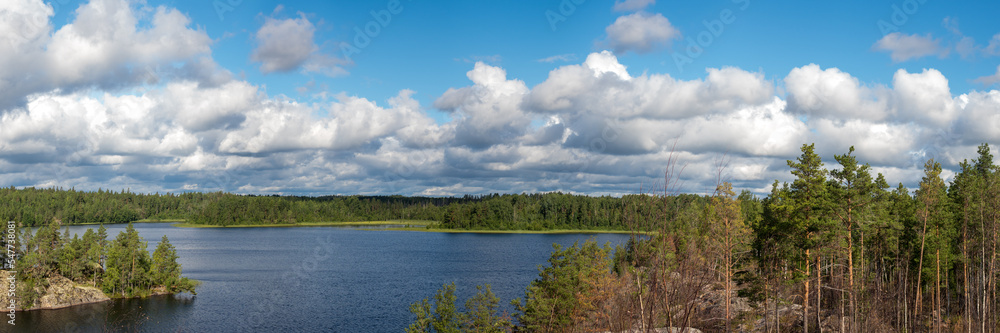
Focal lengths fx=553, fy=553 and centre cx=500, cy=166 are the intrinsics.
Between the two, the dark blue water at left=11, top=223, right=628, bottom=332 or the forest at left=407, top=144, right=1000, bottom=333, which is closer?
the forest at left=407, top=144, right=1000, bottom=333

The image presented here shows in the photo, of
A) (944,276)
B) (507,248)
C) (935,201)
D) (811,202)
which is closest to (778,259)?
(811,202)

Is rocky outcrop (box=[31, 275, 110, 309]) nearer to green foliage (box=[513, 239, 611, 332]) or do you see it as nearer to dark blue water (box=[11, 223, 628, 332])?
dark blue water (box=[11, 223, 628, 332])

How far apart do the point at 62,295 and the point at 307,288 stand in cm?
2932

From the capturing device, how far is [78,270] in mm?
75500

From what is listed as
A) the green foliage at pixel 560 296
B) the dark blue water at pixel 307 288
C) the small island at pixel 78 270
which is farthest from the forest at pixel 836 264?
the small island at pixel 78 270

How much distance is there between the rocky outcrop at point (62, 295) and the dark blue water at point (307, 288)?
2.09 m

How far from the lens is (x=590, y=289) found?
48.1m

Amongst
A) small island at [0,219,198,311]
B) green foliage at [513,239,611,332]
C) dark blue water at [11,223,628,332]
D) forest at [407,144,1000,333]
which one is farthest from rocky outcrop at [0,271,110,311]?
green foliage at [513,239,611,332]

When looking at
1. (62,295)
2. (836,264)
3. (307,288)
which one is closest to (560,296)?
(836,264)

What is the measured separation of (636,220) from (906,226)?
5622 cm

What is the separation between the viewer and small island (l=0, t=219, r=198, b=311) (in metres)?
67.1

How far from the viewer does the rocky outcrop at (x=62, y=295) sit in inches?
2628

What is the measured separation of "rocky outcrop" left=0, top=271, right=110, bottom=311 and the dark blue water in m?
2.09

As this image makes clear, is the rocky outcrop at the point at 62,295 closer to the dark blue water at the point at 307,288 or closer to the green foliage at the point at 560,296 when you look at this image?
the dark blue water at the point at 307,288
